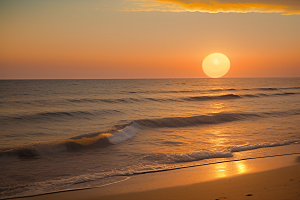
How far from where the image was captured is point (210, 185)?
19.7 feet

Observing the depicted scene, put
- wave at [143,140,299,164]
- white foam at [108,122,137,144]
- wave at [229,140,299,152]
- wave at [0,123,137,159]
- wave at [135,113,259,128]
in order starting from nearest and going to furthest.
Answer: wave at [143,140,299,164] < wave at [0,123,137,159] < wave at [229,140,299,152] < white foam at [108,122,137,144] < wave at [135,113,259,128]

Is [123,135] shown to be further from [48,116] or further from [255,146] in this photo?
[48,116]

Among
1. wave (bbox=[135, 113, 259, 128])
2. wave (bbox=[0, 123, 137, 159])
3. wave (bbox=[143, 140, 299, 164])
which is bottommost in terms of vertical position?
wave (bbox=[143, 140, 299, 164])

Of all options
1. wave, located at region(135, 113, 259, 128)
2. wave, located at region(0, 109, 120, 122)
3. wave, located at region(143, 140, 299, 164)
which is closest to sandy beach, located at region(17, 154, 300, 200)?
wave, located at region(143, 140, 299, 164)

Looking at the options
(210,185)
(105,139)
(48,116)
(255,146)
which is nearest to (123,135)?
(105,139)

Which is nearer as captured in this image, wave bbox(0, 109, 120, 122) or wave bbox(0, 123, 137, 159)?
wave bbox(0, 123, 137, 159)

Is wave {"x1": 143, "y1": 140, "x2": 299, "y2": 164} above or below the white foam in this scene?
below

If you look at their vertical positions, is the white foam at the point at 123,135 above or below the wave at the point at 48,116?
below

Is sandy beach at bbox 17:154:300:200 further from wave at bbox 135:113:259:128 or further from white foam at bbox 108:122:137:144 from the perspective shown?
wave at bbox 135:113:259:128

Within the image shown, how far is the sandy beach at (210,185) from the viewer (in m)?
5.30

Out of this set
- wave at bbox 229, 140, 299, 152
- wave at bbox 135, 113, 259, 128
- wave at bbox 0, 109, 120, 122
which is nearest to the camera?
wave at bbox 229, 140, 299, 152

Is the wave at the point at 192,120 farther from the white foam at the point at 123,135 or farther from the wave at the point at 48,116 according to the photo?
the wave at the point at 48,116

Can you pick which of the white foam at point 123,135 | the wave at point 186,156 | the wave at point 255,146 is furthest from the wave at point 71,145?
the wave at point 255,146

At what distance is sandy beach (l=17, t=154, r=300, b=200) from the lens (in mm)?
5305
